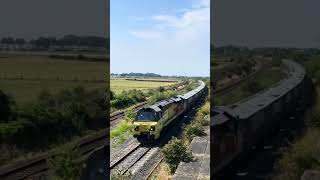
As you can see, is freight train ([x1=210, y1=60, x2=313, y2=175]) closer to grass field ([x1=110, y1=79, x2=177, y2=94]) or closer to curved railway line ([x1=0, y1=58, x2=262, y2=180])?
curved railway line ([x1=0, y1=58, x2=262, y2=180])

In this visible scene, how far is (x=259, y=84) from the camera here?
22.1 feet

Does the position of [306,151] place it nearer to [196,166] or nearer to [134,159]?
[196,166]

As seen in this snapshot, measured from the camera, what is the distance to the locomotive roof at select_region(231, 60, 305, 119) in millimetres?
6535

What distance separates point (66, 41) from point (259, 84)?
3.57 metres

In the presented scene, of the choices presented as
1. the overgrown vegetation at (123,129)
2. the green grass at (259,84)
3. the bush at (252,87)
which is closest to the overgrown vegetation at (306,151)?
the green grass at (259,84)

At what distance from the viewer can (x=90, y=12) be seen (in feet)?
23.6

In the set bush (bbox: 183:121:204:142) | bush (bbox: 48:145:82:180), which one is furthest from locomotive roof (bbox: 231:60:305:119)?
bush (bbox: 183:121:204:142)

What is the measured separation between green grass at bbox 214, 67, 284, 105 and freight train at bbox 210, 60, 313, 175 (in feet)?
0.29

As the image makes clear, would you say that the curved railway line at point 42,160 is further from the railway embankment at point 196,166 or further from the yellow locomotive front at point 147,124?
the yellow locomotive front at point 147,124

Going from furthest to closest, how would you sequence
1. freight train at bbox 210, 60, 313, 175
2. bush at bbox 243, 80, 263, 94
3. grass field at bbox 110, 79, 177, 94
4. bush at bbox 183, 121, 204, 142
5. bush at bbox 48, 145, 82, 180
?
grass field at bbox 110, 79, 177, 94 < bush at bbox 183, 121, 204, 142 < bush at bbox 243, 80, 263, 94 < bush at bbox 48, 145, 82, 180 < freight train at bbox 210, 60, 313, 175

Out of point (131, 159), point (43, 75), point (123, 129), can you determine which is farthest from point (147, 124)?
point (43, 75)

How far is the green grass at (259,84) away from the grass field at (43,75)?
229 cm

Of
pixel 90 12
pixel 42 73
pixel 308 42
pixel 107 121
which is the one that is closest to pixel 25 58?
pixel 42 73

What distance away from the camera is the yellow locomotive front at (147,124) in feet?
45.6
